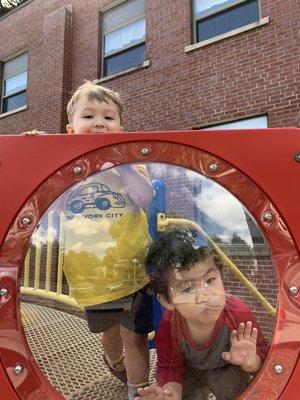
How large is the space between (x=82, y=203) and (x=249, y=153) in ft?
1.38

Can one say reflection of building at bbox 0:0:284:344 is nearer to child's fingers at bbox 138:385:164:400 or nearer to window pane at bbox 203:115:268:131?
window pane at bbox 203:115:268:131

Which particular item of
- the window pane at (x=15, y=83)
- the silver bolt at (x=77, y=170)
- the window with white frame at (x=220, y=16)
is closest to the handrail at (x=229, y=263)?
the silver bolt at (x=77, y=170)

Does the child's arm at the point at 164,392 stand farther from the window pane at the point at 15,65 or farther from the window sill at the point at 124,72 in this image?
the window pane at the point at 15,65

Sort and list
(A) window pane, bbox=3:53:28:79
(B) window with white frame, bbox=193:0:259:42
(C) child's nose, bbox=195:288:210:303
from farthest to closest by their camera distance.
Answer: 1. (A) window pane, bbox=3:53:28:79
2. (B) window with white frame, bbox=193:0:259:42
3. (C) child's nose, bbox=195:288:210:303

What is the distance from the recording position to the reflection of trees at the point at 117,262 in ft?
3.48

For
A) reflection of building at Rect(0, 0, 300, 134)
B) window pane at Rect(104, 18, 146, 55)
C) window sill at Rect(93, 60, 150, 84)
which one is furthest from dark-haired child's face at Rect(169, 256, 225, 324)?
window pane at Rect(104, 18, 146, 55)

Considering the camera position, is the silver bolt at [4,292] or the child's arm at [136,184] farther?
the child's arm at [136,184]

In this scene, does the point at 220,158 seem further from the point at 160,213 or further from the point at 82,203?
the point at 82,203

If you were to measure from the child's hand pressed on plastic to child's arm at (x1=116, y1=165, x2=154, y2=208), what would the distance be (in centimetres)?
46

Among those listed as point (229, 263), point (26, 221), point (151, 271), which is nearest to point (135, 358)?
point (151, 271)

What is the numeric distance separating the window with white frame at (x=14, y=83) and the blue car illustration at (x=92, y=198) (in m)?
7.92

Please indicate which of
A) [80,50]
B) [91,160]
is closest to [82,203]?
[91,160]

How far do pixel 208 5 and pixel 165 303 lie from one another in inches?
231

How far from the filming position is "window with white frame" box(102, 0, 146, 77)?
21.9 ft
